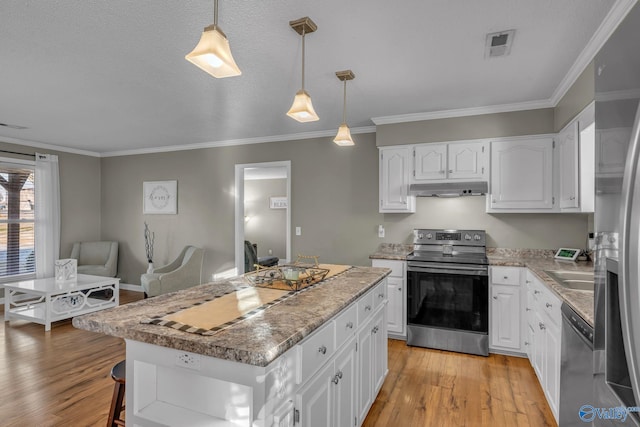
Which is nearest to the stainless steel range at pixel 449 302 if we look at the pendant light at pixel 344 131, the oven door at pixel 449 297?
the oven door at pixel 449 297

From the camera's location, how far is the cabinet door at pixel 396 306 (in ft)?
12.0

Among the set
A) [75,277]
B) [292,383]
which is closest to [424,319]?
[292,383]

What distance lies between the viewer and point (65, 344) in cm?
357

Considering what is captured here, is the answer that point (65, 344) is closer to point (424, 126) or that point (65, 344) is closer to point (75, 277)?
point (75, 277)

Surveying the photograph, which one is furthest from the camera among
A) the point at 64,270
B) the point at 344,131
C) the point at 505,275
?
the point at 64,270

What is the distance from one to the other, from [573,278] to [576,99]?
4.54ft

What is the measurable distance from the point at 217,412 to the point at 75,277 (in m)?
4.27

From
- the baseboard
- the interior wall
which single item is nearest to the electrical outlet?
the baseboard

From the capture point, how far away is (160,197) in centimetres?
583

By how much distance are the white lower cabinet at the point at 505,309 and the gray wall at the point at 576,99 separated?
4.59 ft

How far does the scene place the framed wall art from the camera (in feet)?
18.7

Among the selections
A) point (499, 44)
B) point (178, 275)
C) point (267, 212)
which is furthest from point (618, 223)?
point (267, 212)

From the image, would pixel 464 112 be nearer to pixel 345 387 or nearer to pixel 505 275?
pixel 505 275

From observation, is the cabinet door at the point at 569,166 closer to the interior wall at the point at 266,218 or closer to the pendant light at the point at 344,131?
the pendant light at the point at 344,131
